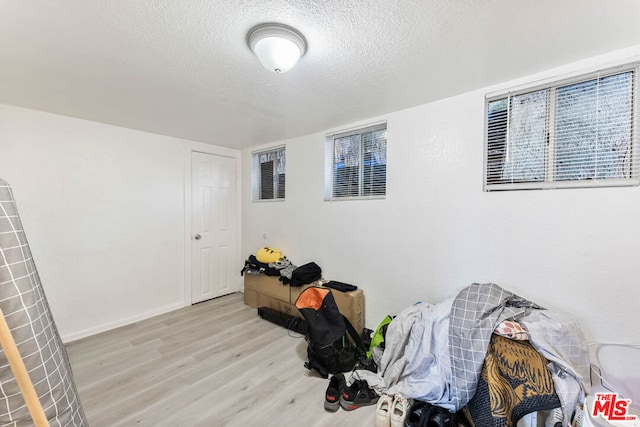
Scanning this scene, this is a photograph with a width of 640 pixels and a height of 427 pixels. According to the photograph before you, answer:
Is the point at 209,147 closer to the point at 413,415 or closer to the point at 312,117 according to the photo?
the point at 312,117

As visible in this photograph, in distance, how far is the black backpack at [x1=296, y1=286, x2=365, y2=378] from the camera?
1993mm

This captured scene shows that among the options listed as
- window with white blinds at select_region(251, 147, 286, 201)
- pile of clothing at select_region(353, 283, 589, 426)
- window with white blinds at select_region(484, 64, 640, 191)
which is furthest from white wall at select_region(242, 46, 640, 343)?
window with white blinds at select_region(251, 147, 286, 201)

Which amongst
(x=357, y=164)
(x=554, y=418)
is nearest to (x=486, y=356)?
(x=554, y=418)

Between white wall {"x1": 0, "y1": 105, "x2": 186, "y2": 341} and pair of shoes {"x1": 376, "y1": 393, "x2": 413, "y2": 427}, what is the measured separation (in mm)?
2848

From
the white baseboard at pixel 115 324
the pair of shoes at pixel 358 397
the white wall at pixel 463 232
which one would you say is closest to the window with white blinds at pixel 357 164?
the white wall at pixel 463 232

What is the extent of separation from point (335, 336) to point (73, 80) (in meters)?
2.72

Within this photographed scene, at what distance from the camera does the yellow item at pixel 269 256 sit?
3.24 meters

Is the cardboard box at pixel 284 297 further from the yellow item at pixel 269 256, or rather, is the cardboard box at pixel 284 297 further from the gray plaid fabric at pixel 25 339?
the gray plaid fabric at pixel 25 339

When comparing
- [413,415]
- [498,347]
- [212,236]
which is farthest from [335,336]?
[212,236]

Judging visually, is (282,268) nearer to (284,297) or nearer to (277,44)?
(284,297)

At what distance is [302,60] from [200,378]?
7.95 ft

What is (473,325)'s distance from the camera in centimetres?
150

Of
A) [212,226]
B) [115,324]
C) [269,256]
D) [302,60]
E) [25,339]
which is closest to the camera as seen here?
[25,339]

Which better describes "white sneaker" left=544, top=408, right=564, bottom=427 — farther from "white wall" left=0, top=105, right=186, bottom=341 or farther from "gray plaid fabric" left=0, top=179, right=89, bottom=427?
"white wall" left=0, top=105, right=186, bottom=341
